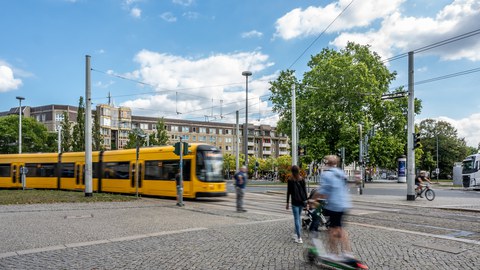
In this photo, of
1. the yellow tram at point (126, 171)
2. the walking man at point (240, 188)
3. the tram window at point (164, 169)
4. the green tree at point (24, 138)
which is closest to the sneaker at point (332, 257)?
the walking man at point (240, 188)

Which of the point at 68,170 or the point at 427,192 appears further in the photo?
the point at 68,170

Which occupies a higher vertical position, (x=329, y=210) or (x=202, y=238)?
(x=329, y=210)

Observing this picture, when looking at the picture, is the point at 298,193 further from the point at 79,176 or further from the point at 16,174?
the point at 16,174

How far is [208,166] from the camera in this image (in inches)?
786

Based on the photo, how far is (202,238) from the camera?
9125mm

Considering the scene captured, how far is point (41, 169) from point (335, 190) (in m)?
28.7

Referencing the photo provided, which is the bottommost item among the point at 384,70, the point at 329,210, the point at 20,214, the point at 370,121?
the point at 20,214

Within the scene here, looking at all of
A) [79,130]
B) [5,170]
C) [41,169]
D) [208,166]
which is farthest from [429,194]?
[79,130]

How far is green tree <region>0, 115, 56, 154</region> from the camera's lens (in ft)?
207

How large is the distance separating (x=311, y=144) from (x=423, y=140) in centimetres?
5776

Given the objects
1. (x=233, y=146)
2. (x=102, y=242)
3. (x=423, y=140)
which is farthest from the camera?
(x=233, y=146)

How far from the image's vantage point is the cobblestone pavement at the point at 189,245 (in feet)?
22.5

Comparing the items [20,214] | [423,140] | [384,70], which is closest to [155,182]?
[20,214]

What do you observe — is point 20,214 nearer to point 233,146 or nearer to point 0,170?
point 0,170
